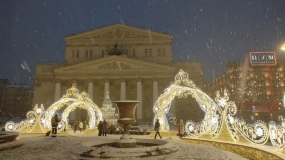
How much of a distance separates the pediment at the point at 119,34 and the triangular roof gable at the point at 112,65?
296 inches

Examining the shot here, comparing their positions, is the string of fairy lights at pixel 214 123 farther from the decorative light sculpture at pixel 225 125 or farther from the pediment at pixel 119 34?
the pediment at pixel 119 34

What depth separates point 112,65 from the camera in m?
39.3

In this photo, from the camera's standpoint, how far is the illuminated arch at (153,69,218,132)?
1338 centimetres

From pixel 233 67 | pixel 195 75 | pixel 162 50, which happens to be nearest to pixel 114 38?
pixel 162 50

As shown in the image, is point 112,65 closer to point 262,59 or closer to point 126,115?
point 262,59

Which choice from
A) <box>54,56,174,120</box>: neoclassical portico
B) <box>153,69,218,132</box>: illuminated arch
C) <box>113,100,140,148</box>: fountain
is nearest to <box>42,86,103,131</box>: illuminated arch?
<box>153,69,218,132</box>: illuminated arch

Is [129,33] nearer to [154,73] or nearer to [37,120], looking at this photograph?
[154,73]

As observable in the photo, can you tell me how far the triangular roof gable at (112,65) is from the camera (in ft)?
128

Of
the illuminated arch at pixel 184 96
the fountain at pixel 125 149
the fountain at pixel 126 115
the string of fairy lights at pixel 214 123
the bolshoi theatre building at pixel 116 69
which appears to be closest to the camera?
the fountain at pixel 125 149

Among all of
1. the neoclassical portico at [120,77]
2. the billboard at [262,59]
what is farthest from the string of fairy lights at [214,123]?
the billboard at [262,59]

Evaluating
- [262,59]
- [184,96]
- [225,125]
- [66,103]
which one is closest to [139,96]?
[66,103]

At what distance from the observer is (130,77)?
39375mm

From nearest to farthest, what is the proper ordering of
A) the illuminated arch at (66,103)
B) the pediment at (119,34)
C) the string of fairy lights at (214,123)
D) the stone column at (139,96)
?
the string of fairy lights at (214,123) → the illuminated arch at (66,103) → the stone column at (139,96) → the pediment at (119,34)

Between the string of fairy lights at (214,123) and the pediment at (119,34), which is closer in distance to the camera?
the string of fairy lights at (214,123)
